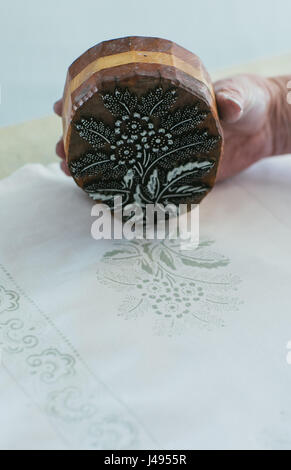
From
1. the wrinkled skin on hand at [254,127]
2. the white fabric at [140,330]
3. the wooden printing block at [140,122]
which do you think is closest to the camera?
the white fabric at [140,330]

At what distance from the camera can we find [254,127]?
941 millimetres

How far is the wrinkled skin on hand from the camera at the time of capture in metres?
0.89

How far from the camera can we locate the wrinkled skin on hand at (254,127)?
0.89 m

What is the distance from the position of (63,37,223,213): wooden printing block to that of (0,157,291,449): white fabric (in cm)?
9

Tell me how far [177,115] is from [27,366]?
0.33m

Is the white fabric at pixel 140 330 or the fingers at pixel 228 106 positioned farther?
the fingers at pixel 228 106

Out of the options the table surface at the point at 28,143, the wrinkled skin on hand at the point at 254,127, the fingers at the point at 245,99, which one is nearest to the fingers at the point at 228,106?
the fingers at the point at 245,99

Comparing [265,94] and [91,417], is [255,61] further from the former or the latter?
[91,417]

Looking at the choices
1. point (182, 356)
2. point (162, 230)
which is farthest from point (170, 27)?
point (182, 356)

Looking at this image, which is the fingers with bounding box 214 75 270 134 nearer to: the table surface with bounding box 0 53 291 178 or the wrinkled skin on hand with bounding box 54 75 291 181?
the wrinkled skin on hand with bounding box 54 75 291 181

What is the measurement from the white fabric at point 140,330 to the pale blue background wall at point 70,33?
269mm

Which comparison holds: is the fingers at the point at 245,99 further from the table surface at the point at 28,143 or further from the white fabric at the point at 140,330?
the table surface at the point at 28,143

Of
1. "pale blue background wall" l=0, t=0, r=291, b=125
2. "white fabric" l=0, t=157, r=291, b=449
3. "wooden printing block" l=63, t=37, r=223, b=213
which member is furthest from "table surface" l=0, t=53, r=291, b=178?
"wooden printing block" l=63, t=37, r=223, b=213

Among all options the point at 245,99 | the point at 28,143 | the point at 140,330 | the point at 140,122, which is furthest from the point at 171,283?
the point at 28,143
